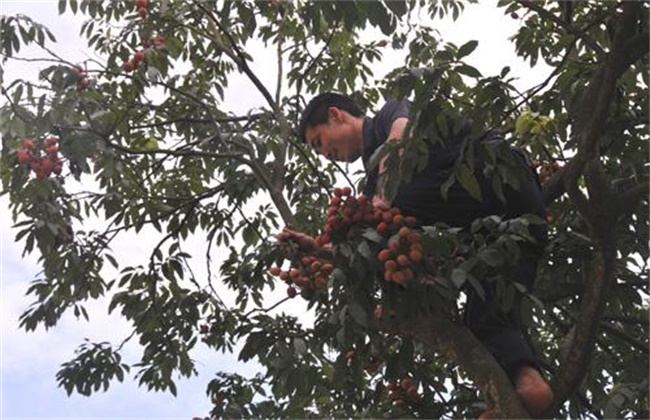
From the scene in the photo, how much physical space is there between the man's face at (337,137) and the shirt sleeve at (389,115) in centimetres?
18

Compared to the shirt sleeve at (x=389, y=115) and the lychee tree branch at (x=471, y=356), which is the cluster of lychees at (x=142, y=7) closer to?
the shirt sleeve at (x=389, y=115)

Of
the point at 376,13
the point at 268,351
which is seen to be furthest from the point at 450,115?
the point at 268,351

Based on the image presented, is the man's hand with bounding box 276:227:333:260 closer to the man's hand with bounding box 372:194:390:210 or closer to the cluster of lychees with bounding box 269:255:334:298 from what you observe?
the cluster of lychees with bounding box 269:255:334:298

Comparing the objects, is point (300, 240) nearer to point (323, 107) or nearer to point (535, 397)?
point (323, 107)

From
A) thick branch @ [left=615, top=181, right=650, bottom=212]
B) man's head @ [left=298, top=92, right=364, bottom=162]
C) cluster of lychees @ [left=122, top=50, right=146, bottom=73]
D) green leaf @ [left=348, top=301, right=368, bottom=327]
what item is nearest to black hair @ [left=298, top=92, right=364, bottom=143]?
man's head @ [left=298, top=92, right=364, bottom=162]

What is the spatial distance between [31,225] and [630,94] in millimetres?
1976

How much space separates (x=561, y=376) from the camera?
184 cm

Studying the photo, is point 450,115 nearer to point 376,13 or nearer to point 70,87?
point 376,13

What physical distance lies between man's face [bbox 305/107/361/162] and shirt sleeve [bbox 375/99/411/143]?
18 cm

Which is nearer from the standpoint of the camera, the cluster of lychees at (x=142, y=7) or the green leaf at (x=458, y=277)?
the green leaf at (x=458, y=277)

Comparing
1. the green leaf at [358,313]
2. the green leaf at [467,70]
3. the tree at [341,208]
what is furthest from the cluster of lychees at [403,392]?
the green leaf at [467,70]

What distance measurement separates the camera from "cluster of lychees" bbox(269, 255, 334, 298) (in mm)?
2078

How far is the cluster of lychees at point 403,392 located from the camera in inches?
104

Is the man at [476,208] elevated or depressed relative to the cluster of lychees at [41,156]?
depressed
